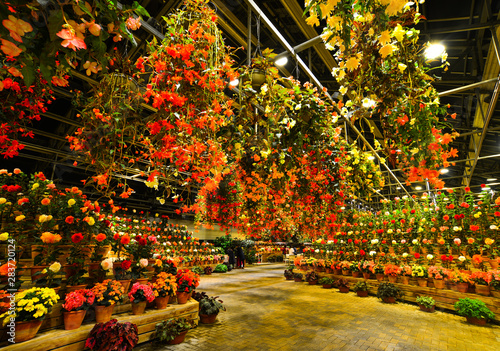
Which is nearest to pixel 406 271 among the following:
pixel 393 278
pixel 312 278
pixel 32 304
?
pixel 393 278

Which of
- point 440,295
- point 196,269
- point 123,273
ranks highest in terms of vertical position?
point 123,273

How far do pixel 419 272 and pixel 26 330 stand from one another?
640cm

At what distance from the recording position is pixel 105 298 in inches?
107

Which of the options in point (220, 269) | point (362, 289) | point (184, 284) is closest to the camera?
point (184, 284)

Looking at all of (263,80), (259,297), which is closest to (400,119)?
(263,80)

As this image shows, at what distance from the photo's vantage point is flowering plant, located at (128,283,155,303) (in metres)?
3.01

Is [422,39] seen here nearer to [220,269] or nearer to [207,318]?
[207,318]

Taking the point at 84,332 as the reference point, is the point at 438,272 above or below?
above

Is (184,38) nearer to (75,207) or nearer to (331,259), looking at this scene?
(75,207)

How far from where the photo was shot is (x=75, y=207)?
2873mm

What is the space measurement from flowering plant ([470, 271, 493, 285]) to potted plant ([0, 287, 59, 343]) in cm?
634

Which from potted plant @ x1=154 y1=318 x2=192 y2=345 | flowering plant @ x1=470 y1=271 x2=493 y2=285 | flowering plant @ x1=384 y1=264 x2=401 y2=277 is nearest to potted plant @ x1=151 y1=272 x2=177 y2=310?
potted plant @ x1=154 y1=318 x2=192 y2=345

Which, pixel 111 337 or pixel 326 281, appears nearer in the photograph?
pixel 111 337

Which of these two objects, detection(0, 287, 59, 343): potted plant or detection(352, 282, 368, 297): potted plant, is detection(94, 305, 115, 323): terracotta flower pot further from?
detection(352, 282, 368, 297): potted plant
